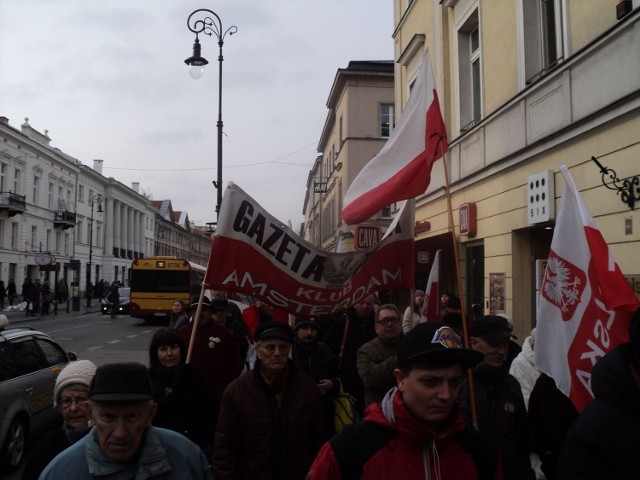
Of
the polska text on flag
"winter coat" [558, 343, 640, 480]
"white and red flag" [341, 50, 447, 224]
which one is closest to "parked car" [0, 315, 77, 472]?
the polska text on flag

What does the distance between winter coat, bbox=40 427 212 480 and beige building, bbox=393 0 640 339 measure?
5728mm

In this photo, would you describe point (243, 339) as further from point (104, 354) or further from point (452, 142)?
point (104, 354)

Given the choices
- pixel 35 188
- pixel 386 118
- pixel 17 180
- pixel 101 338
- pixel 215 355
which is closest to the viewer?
pixel 215 355

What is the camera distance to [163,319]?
3011cm

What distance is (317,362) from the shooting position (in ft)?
15.8

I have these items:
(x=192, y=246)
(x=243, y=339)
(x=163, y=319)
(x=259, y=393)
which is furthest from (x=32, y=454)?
(x=192, y=246)

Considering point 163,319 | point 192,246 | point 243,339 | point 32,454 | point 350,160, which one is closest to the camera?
point 32,454

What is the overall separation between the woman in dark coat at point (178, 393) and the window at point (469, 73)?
9221mm

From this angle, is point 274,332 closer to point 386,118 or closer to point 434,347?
point 434,347

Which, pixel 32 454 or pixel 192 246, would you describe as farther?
pixel 192 246

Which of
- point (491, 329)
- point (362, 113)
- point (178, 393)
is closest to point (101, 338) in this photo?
point (362, 113)

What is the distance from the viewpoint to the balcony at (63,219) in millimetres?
55819

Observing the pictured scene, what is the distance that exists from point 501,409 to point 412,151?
2.82 meters

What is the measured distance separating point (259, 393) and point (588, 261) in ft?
6.96
